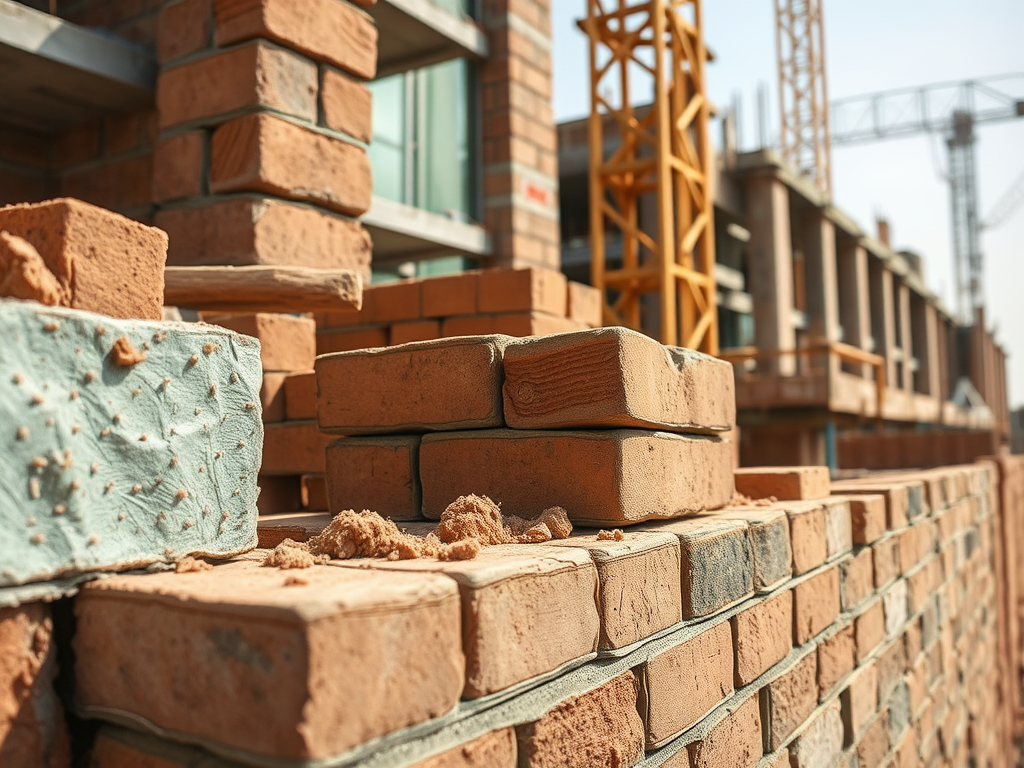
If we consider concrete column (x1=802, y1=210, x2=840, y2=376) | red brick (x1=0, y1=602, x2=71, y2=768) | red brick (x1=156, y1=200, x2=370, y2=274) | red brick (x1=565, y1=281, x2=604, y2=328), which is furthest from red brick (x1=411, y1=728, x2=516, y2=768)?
concrete column (x1=802, y1=210, x2=840, y2=376)

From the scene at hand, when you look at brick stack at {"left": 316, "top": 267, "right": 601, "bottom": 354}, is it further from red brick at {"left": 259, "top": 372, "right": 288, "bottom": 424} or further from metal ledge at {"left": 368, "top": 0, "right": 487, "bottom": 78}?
metal ledge at {"left": 368, "top": 0, "right": 487, "bottom": 78}

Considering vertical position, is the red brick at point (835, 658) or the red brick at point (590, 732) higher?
the red brick at point (590, 732)

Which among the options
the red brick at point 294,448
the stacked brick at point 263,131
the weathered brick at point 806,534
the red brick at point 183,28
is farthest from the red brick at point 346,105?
the weathered brick at point 806,534

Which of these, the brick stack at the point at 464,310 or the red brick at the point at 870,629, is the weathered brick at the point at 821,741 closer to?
the red brick at the point at 870,629

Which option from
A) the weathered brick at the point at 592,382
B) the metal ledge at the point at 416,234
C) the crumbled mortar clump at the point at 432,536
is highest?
the metal ledge at the point at 416,234

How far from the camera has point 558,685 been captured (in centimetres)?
146

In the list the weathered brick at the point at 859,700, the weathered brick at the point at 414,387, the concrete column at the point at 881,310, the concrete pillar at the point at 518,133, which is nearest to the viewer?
the weathered brick at the point at 414,387

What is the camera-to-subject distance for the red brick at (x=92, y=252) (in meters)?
1.38

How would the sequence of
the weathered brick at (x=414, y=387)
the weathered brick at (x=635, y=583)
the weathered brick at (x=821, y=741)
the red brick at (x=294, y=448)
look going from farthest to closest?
the red brick at (x=294, y=448), the weathered brick at (x=821, y=741), the weathered brick at (x=414, y=387), the weathered brick at (x=635, y=583)

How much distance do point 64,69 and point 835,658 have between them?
3.58 meters

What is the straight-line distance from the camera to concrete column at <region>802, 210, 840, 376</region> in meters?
19.0

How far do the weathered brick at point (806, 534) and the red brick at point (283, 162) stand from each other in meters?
2.10

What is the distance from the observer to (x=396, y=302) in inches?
146

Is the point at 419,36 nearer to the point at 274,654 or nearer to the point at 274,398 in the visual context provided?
the point at 274,398
